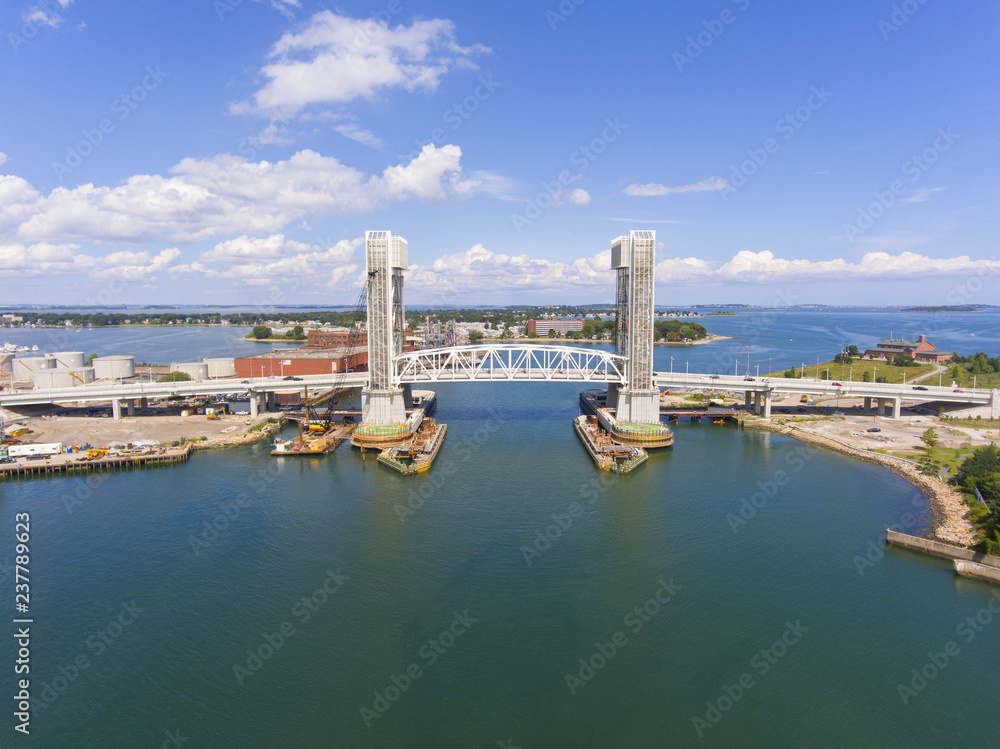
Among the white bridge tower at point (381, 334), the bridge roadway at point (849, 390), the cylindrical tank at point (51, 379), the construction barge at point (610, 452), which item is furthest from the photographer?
the cylindrical tank at point (51, 379)

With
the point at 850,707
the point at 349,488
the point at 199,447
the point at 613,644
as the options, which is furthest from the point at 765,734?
the point at 199,447

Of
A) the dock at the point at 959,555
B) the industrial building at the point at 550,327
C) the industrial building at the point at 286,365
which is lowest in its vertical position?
the dock at the point at 959,555

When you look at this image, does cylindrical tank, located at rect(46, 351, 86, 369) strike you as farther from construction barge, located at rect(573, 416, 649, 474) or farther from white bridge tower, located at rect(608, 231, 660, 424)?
white bridge tower, located at rect(608, 231, 660, 424)

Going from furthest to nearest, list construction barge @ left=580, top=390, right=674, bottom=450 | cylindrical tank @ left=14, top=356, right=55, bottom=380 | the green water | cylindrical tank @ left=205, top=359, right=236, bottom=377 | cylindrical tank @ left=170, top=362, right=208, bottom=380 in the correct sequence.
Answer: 1. cylindrical tank @ left=14, top=356, right=55, bottom=380
2. cylindrical tank @ left=205, top=359, right=236, bottom=377
3. cylindrical tank @ left=170, top=362, right=208, bottom=380
4. construction barge @ left=580, top=390, right=674, bottom=450
5. the green water

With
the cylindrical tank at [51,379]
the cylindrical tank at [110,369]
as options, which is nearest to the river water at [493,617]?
the cylindrical tank at [51,379]

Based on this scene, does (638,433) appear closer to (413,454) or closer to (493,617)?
(413,454)

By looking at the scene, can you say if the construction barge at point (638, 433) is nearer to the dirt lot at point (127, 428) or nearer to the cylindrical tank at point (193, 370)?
the dirt lot at point (127, 428)

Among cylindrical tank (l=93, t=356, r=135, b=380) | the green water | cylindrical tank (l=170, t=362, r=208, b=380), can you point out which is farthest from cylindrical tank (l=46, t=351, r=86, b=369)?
the green water
